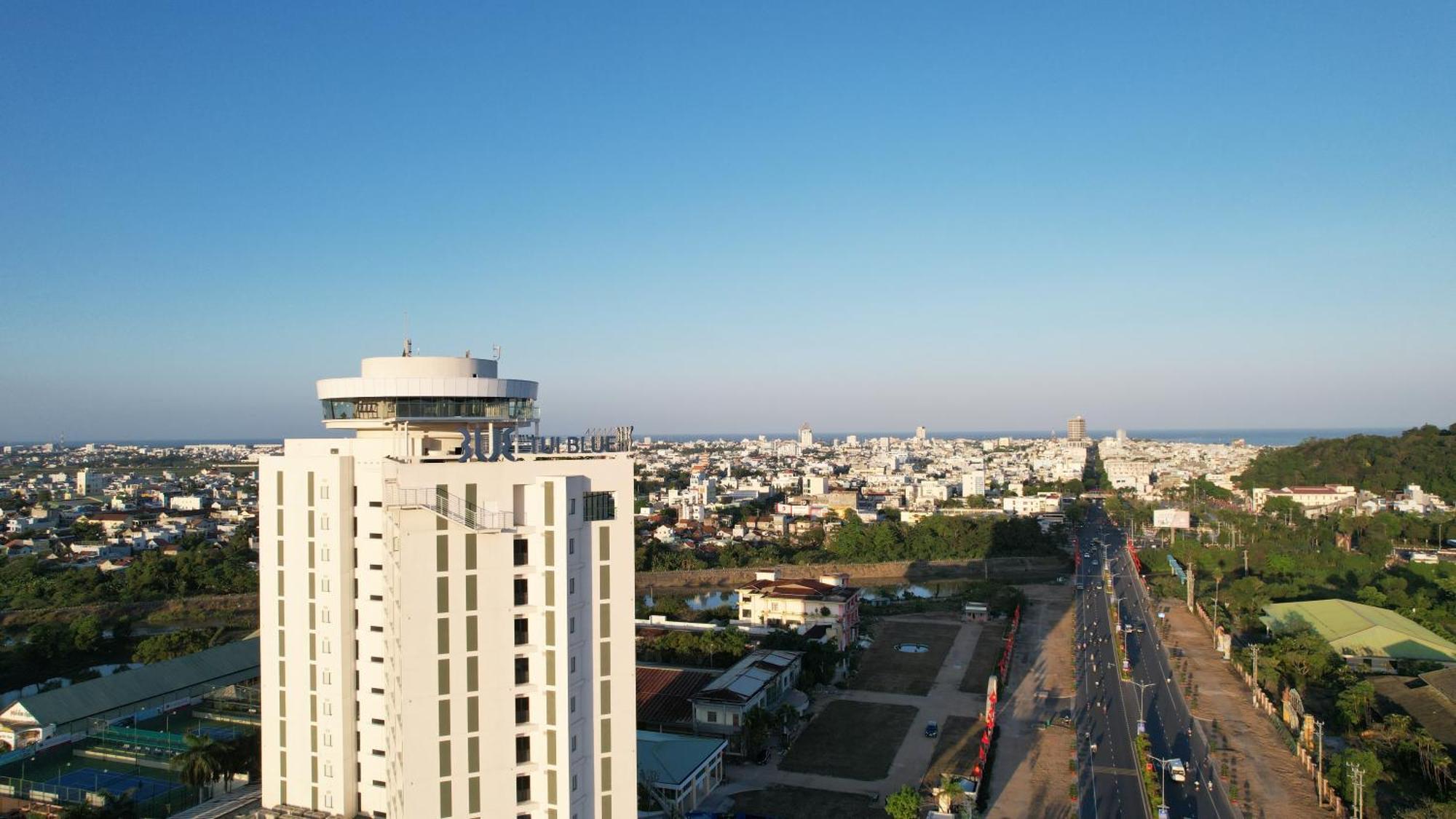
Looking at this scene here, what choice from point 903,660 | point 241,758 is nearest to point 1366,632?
point 903,660

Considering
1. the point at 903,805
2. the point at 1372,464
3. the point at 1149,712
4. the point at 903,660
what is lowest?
the point at 903,660

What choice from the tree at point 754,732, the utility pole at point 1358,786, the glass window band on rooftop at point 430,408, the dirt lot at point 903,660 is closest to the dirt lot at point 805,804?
the tree at point 754,732

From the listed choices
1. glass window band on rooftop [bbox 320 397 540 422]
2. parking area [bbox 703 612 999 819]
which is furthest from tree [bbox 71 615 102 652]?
parking area [bbox 703 612 999 819]

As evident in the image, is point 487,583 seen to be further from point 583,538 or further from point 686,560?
point 686,560

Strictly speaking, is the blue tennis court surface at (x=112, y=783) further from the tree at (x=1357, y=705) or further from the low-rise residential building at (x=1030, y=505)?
the low-rise residential building at (x=1030, y=505)

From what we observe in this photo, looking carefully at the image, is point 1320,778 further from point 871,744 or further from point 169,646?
point 169,646

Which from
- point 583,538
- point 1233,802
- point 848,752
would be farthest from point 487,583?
point 1233,802
